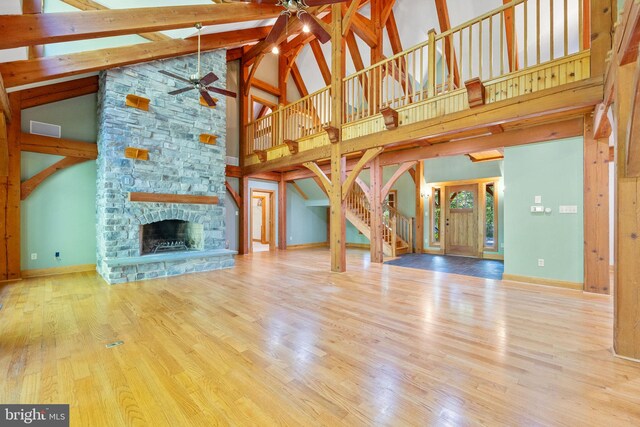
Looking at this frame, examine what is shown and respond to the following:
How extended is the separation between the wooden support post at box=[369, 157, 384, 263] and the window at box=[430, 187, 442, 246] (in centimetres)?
265

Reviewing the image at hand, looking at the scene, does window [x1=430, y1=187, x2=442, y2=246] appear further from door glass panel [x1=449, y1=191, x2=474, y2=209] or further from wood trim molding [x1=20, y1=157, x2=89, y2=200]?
wood trim molding [x1=20, y1=157, x2=89, y2=200]

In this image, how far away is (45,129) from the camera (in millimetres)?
5223

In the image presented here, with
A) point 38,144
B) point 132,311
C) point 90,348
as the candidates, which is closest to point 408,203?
point 132,311

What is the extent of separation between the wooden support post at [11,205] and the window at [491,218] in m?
10.1

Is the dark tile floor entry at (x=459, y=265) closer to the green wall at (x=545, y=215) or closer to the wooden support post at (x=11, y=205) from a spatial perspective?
the green wall at (x=545, y=215)

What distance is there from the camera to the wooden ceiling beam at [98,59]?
3871mm

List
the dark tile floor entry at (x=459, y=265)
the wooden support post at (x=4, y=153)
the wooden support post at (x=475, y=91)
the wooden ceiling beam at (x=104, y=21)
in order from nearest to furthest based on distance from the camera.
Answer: the wooden ceiling beam at (x=104, y=21) → the wooden support post at (x=475, y=91) → the wooden support post at (x=4, y=153) → the dark tile floor entry at (x=459, y=265)

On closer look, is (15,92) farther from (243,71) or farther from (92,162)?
(243,71)

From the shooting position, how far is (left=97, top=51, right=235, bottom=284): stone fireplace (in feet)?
16.4

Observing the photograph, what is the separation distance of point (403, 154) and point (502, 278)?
3.38 meters

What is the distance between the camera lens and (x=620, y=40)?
2088 mm

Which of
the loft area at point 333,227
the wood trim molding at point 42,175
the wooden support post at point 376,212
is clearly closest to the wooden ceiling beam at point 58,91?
the loft area at point 333,227

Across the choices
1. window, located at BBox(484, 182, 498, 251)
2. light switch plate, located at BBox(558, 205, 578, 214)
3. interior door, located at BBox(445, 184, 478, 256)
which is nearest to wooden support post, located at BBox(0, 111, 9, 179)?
light switch plate, located at BBox(558, 205, 578, 214)

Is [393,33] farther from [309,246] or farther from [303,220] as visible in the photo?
[309,246]
